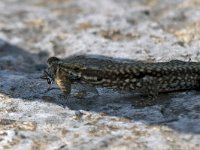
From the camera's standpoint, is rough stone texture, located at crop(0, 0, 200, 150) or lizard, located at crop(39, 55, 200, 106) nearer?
rough stone texture, located at crop(0, 0, 200, 150)

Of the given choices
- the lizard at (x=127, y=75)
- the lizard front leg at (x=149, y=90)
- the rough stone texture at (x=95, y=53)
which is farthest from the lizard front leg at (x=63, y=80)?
the lizard front leg at (x=149, y=90)

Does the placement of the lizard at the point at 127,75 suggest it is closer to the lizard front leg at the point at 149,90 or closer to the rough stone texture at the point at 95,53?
the lizard front leg at the point at 149,90

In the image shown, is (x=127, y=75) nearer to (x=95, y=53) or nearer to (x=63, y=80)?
(x=63, y=80)

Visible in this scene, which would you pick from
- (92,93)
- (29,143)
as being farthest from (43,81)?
(29,143)

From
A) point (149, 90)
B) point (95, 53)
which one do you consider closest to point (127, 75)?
point (149, 90)

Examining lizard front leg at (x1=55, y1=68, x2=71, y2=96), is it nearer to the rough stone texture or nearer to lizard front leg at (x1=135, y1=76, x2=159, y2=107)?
the rough stone texture

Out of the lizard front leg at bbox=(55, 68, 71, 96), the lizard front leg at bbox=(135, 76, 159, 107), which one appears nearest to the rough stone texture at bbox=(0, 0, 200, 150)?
the lizard front leg at bbox=(135, 76, 159, 107)
